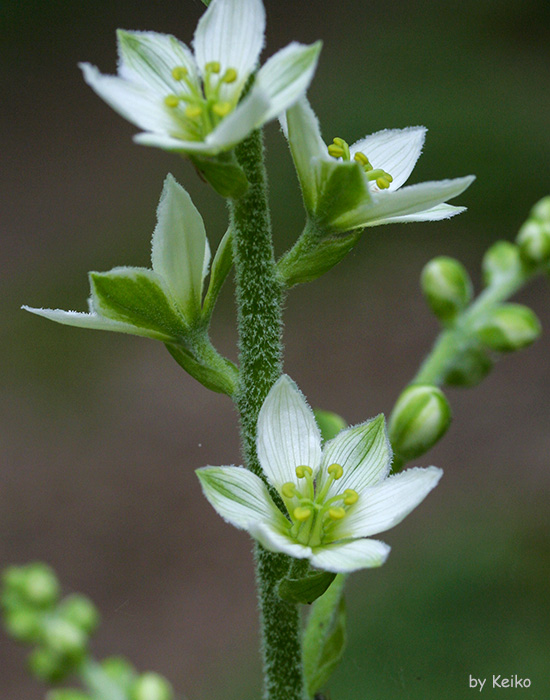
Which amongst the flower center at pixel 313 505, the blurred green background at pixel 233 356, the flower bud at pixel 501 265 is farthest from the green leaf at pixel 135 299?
the blurred green background at pixel 233 356

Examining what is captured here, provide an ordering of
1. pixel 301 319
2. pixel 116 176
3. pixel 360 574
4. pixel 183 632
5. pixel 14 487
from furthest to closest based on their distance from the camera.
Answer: pixel 116 176
pixel 301 319
pixel 14 487
pixel 183 632
pixel 360 574

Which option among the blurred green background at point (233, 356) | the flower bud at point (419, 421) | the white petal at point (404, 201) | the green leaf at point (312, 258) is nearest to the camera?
the white petal at point (404, 201)

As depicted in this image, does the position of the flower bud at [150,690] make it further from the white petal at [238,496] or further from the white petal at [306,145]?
the white petal at [306,145]

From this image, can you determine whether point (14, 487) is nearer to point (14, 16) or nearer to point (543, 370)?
point (543, 370)

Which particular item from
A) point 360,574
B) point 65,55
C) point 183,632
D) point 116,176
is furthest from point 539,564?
point 65,55

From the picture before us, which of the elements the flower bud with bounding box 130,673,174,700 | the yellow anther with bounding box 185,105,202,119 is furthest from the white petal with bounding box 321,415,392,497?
the yellow anther with bounding box 185,105,202,119

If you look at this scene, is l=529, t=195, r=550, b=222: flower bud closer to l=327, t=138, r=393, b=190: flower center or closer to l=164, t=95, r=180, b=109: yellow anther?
l=327, t=138, r=393, b=190: flower center
